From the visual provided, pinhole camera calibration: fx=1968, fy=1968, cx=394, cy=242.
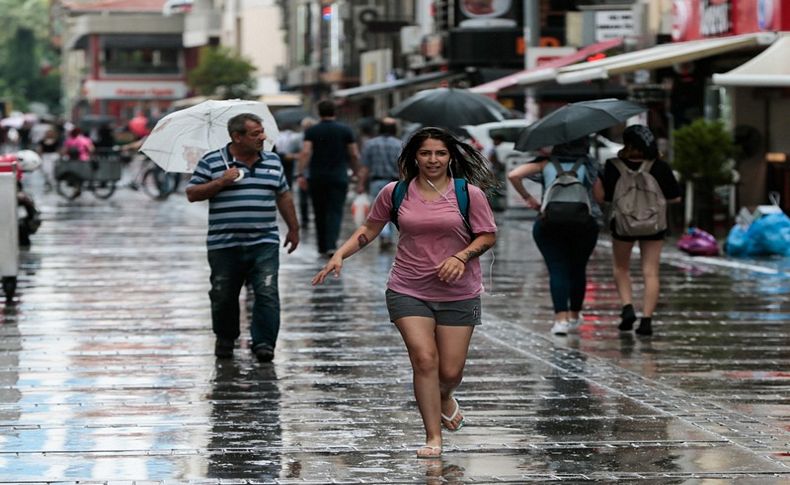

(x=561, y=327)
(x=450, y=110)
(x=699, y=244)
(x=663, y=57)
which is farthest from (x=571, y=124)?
(x=663, y=57)

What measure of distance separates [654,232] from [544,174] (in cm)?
90

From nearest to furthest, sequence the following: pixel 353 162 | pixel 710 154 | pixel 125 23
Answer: pixel 353 162, pixel 710 154, pixel 125 23

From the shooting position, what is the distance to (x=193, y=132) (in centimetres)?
1379

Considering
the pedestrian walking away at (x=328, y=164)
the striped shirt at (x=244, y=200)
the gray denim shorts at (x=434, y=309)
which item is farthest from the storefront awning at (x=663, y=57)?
the gray denim shorts at (x=434, y=309)

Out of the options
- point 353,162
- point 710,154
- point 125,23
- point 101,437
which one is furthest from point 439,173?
point 125,23

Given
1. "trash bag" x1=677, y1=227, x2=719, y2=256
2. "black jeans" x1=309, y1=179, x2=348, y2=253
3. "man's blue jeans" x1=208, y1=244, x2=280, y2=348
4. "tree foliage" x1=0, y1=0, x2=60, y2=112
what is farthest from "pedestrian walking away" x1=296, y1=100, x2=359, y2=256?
Answer: "tree foliage" x1=0, y1=0, x2=60, y2=112

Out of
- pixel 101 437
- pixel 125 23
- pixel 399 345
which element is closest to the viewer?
pixel 101 437

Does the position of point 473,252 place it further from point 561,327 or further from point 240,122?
point 561,327

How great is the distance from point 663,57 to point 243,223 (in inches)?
542

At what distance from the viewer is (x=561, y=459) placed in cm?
912

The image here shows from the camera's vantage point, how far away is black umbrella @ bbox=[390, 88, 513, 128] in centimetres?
2366

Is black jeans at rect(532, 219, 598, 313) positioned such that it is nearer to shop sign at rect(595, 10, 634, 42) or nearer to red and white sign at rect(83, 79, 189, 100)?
shop sign at rect(595, 10, 634, 42)

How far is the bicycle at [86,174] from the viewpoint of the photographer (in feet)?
132

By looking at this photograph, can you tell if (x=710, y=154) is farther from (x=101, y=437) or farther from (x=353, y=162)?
(x=101, y=437)
